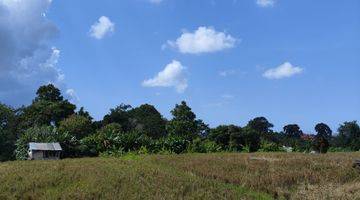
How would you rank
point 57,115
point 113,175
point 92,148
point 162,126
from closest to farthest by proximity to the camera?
1. point 113,175
2. point 92,148
3. point 57,115
4. point 162,126

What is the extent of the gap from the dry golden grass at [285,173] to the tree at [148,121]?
42261 mm

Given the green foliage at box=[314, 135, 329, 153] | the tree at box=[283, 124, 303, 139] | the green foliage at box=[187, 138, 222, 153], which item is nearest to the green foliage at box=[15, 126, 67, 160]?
the green foliage at box=[187, 138, 222, 153]

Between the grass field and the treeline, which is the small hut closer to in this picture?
the treeline

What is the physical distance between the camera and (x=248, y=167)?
63.4 feet

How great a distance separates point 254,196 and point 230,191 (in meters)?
0.69

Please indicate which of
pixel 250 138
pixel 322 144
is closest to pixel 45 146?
pixel 322 144

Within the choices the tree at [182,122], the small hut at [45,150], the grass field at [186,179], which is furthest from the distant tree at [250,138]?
the grass field at [186,179]

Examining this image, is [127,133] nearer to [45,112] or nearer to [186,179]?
[186,179]

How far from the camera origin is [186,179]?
16781mm

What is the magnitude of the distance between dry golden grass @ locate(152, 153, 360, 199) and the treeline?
6875mm

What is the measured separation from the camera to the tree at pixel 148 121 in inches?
2576

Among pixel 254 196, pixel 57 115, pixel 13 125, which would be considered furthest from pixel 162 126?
pixel 254 196

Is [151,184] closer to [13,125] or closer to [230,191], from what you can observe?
[230,191]

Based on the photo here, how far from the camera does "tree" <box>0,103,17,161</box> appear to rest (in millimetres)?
43050
